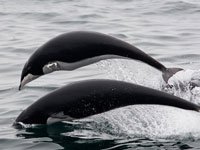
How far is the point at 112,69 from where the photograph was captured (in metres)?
10.6

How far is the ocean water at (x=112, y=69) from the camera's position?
9258 millimetres

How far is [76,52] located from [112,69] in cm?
141

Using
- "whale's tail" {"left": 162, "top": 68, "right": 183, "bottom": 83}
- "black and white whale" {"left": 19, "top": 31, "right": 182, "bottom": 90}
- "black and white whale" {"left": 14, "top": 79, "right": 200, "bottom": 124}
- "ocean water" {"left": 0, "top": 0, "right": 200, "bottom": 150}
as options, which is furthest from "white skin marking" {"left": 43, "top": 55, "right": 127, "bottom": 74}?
"whale's tail" {"left": 162, "top": 68, "right": 183, "bottom": 83}

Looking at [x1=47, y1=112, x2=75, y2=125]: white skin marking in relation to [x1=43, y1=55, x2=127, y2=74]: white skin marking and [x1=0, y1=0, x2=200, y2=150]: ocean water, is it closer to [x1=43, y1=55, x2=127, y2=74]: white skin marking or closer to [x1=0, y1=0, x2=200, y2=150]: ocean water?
[x1=0, y1=0, x2=200, y2=150]: ocean water

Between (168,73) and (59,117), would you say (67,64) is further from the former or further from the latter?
(168,73)

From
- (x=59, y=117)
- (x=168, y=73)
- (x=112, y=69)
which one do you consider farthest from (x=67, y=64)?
(x=168, y=73)

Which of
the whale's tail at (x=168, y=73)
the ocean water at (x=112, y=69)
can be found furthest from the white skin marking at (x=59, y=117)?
the whale's tail at (x=168, y=73)

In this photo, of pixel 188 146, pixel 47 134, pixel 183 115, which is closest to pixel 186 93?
pixel 183 115

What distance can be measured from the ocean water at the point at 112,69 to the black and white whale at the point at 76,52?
2.59 feet

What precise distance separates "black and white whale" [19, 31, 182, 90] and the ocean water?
0.79 meters

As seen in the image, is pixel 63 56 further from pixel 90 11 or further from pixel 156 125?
pixel 90 11

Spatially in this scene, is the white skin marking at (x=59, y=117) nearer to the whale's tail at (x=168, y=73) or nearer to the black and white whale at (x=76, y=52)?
the black and white whale at (x=76, y=52)

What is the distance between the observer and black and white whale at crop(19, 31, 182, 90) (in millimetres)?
9258

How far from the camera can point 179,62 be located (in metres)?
14.1
